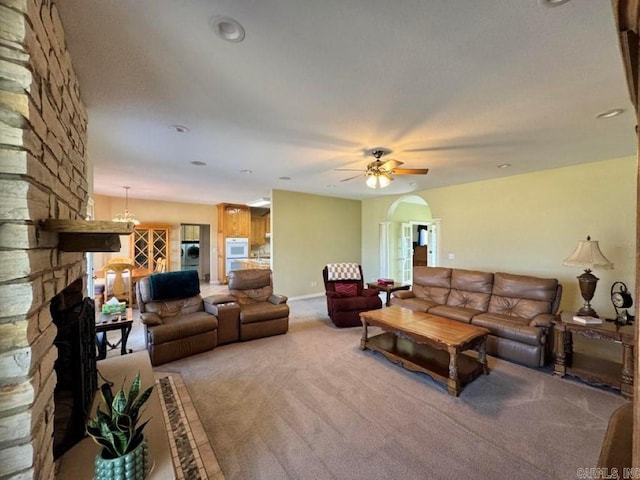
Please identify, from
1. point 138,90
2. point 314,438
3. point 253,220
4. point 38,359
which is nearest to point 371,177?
point 138,90

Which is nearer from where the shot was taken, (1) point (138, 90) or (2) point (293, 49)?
(2) point (293, 49)

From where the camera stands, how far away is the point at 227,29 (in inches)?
57.2

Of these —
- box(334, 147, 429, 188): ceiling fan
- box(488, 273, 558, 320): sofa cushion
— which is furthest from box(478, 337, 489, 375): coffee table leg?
box(334, 147, 429, 188): ceiling fan

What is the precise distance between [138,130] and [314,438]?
11.0 feet

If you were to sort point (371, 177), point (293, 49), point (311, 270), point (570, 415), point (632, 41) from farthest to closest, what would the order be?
1. point (311, 270)
2. point (371, 177)
3. point (570, 415)
4. point (293, 49)
5. point (632, 41)

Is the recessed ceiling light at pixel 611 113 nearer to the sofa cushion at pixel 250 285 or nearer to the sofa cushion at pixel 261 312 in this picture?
the sofa cushion at pixel 261 312

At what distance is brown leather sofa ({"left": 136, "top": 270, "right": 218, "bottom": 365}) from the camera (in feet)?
10.6

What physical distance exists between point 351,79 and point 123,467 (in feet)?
8.48

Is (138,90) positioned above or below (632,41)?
above

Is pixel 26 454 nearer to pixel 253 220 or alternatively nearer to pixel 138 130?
pixel 138 130

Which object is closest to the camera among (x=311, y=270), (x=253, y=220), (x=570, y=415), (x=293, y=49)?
(x=293, y=49)

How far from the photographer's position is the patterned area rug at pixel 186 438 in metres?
A: 1.77

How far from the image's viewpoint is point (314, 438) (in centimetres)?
205

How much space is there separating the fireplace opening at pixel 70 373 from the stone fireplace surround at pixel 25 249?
1.60ft
